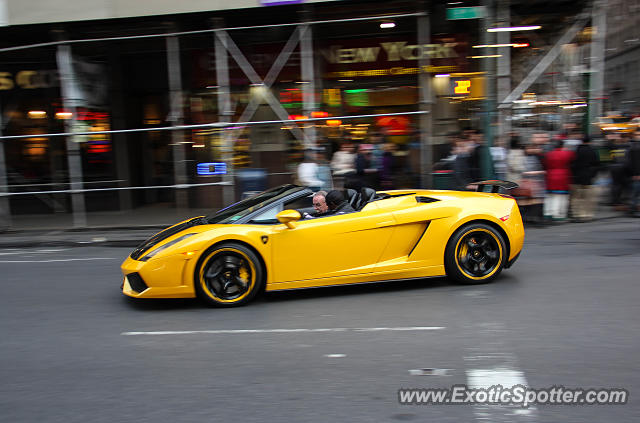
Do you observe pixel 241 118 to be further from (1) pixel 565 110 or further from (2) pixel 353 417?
(2) pixel 353 417

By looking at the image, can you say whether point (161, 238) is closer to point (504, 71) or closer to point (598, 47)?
point (504, 71)

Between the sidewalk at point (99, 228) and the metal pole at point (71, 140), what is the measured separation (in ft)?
1.14

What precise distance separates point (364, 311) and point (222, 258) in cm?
150

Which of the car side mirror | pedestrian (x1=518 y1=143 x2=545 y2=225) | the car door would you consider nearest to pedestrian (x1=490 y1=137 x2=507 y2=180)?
pedestrian (x1=518 y1=143 x2=545 y2=225)

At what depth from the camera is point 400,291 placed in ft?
19.6

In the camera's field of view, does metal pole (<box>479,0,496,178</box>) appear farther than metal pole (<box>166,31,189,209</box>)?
No

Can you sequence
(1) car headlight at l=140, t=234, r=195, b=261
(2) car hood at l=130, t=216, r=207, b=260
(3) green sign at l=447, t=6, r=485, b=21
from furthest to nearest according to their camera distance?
1. (3) green sign at l=447, t=6, r=485, b=21
2. (2) car hood at l=130, t=216, r=207, b=260
3. (1) car headlight at l=140, t=234, r=195, b=261

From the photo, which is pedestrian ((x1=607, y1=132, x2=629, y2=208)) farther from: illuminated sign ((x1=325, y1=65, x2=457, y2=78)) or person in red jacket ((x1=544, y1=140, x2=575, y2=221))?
illuminated sign ((x1=325, y1=65, x2=457, y2=78))

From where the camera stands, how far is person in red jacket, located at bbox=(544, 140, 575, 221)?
32.2ft

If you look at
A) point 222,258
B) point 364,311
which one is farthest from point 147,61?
point 364,311

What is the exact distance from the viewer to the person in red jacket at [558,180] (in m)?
9.82

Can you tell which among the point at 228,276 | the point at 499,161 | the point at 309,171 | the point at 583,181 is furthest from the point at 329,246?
the point at 583,181

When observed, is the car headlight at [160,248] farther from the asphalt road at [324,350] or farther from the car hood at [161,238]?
the asphalt road at [324,350]

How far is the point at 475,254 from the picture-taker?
19.9 feet
